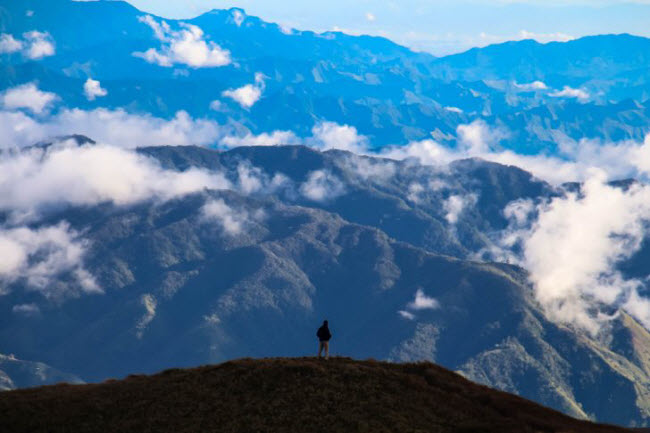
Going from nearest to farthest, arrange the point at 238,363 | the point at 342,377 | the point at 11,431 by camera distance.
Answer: the point at 11,431 < the point at 342,377 < the point at 238,363

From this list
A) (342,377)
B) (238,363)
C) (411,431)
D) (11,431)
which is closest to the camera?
(411,431)

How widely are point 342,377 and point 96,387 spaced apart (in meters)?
41.4

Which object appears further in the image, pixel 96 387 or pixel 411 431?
pixel 96 387

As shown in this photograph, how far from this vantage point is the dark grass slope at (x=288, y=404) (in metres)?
97.4

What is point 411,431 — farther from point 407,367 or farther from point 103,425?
point 103,425

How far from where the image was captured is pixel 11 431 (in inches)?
3969

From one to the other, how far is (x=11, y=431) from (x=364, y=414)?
4835 cm

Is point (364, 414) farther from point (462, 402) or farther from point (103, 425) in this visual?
point (103, 425)

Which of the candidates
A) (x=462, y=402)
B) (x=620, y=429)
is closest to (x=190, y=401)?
(x=462, y=402)

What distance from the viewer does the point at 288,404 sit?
332ft

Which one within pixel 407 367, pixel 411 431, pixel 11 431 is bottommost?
pixel 11 431

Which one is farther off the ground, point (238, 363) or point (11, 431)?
point (238, 363)

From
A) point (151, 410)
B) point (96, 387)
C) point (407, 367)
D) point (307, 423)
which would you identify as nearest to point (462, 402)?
point (407, 367)

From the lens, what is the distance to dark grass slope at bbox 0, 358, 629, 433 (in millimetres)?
97438
